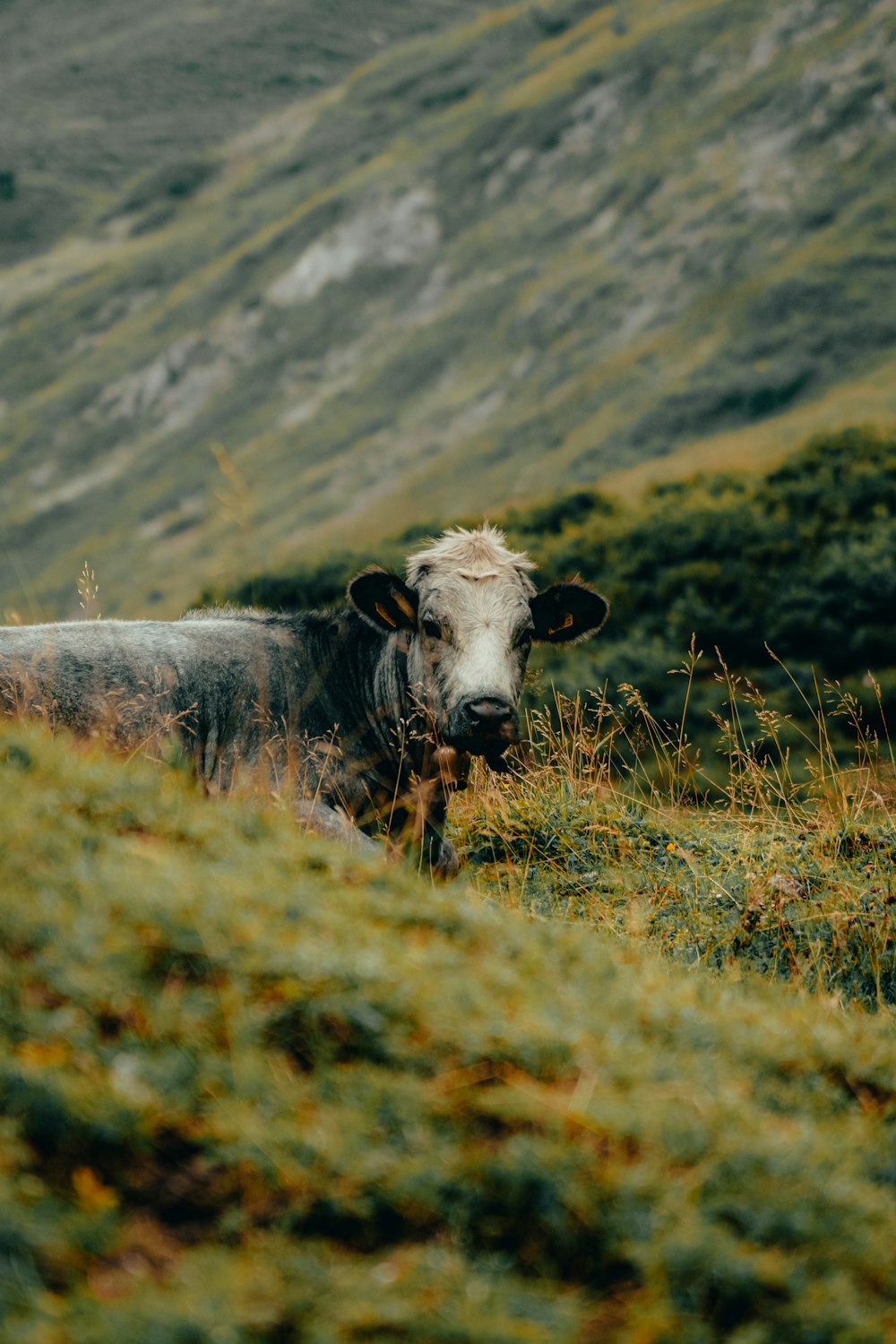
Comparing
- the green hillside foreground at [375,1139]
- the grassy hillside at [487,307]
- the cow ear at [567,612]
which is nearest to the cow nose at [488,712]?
the cow ear at [567,612]

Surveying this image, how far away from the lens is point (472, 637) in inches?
290

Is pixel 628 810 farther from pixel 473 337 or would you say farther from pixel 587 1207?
pixel 473 337

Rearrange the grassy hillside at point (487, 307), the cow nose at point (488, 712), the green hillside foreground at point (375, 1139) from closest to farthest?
the green hillside foreground at point (375, 1139) < the cow nose at point (488, 712) < the grassy hillside at point (487, 307)

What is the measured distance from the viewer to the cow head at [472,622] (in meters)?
6.95

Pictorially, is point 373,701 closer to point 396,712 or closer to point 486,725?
point 396,712

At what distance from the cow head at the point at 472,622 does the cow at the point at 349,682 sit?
0.03 ft

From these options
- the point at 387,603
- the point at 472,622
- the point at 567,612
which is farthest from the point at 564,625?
the point at 387,603

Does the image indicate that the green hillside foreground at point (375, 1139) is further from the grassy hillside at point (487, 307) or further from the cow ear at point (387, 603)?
the grassy hillside at point (487, 307)

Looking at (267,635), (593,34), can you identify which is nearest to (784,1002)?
(267,635)

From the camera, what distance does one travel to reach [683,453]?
75250 millimetres

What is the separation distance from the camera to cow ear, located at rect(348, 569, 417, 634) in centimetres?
786

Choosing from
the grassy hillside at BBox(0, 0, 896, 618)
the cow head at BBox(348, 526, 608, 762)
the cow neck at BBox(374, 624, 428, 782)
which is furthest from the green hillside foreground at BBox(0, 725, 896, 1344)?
the grassy hillside at BBox(0, 0, 896, 618)

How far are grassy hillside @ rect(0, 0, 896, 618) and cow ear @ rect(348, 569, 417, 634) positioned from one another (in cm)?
6116

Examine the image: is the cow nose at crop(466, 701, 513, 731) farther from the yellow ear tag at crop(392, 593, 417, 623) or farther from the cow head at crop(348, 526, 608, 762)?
the yellow ear tag at crop(392, 593, 417, 623)
